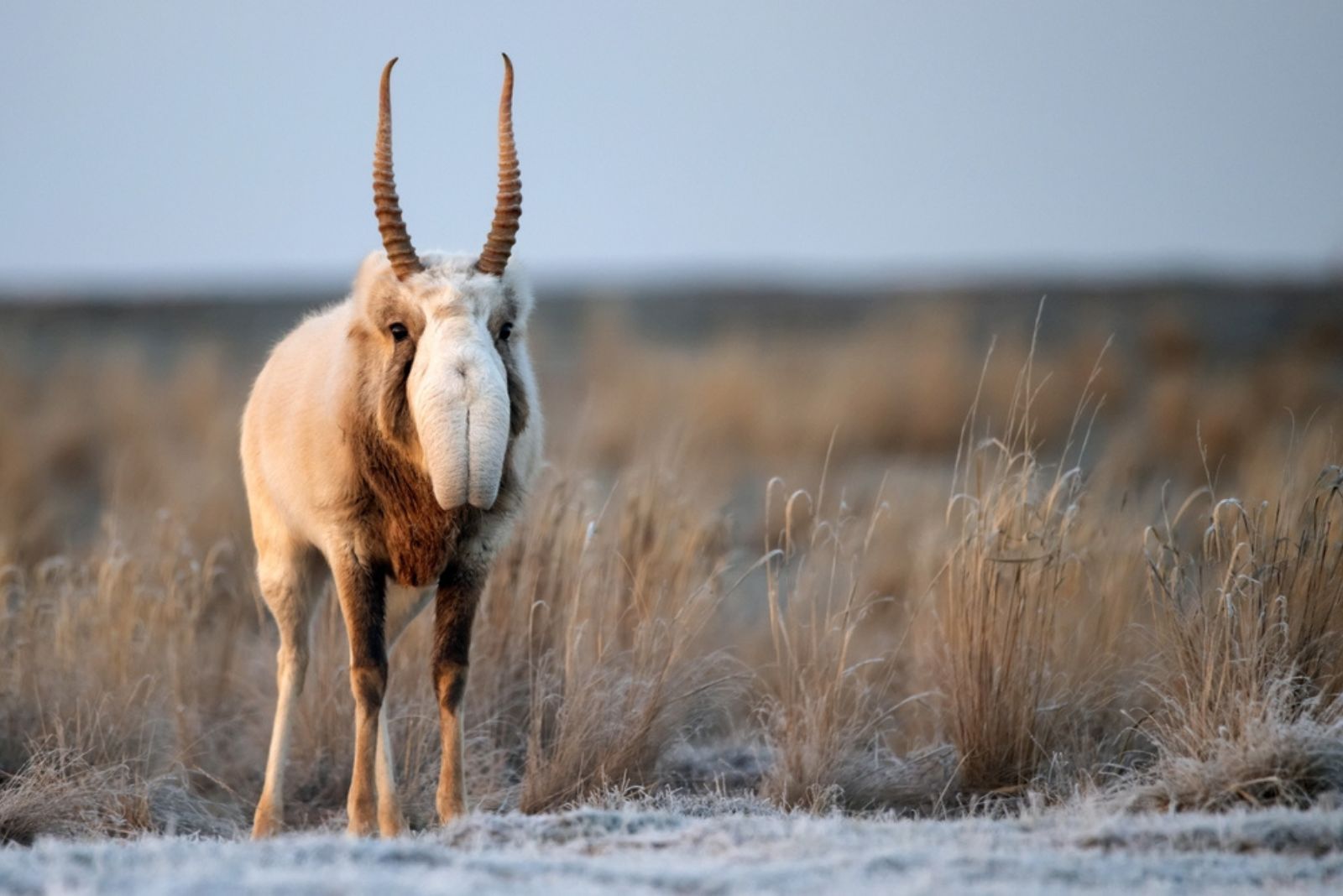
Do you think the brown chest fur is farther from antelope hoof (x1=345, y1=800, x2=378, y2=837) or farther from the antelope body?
antelope hoof (x1=345, y1=800, x2=378, y2=837)

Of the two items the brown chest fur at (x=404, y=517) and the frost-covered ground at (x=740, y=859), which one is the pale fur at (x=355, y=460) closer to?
the brown chest fur at (x=404, y=517)

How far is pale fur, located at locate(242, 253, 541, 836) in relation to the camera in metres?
4.61

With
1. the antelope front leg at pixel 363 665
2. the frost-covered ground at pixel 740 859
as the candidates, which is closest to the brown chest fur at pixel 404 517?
the antelope front leg at pixel 363 665

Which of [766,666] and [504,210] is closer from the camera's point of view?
[504,210]

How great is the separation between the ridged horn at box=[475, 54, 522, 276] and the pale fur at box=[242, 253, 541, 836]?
0.25 feet

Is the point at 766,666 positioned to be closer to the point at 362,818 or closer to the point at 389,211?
the point at 362,818

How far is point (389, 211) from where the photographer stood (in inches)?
187

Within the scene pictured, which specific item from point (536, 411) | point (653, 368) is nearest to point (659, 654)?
point (536, 411)

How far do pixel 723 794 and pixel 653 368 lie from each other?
43.7 ft

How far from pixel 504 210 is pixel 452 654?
159cm

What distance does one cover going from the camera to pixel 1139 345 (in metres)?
21.3

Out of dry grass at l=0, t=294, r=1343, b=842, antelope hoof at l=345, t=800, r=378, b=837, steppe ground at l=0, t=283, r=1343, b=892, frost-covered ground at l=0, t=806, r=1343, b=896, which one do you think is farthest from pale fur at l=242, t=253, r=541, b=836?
frost-covered ground at l=0, t=806, r=1343, b=896

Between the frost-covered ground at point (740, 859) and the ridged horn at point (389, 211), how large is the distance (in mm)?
1899

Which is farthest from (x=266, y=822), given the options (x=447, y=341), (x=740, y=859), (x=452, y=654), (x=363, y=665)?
(x=740, y=859)
